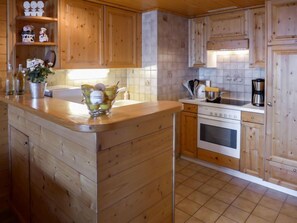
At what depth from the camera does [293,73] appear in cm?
278

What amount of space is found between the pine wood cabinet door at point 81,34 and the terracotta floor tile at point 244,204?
2259 millimetres

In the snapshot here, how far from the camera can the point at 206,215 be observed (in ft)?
8.41

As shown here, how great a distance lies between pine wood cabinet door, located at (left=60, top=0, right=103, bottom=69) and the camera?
2.88 metres

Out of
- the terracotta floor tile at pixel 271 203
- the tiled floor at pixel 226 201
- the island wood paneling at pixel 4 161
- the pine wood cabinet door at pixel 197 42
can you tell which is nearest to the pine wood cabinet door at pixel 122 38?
the pine wood cabinet door at pixel 197 42

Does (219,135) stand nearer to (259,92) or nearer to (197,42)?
(259,92)

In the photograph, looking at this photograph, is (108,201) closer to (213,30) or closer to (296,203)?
(296,203)

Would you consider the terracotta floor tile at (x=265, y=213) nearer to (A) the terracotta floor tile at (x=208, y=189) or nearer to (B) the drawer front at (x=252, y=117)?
(A) the terracotta floor tile at (x=208, y=189)

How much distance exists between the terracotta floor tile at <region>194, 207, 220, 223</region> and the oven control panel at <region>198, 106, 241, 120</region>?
1.27 m


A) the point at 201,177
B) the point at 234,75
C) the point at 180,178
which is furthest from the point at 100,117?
the point at 234,75

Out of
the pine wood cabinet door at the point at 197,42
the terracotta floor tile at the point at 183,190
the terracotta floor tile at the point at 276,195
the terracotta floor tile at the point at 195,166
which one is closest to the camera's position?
the terracotta floor tile at the point at 276,195

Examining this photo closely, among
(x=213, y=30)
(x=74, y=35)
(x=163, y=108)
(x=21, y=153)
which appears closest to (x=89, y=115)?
(x=163, y=108)

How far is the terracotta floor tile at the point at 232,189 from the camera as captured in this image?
304cm

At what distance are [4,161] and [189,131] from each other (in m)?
2.43

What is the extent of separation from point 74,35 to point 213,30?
6.50 ft
